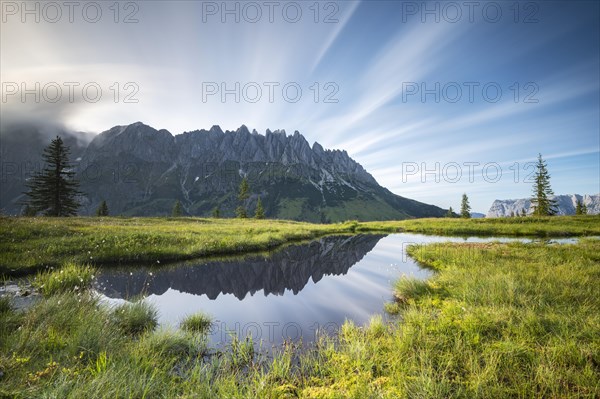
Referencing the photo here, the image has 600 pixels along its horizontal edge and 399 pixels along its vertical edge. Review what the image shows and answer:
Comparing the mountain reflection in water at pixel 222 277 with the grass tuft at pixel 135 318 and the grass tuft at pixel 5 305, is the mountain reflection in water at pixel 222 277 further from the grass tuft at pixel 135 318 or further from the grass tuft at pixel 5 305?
the grass tuft at pixel 5 305

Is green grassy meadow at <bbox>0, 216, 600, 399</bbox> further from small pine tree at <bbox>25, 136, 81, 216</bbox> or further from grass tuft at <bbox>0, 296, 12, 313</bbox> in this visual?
small pine tree at <bbox>25, 136, 81, 216</bbox>

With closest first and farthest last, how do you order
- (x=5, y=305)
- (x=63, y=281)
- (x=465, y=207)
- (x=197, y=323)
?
1. (x=5, y=305)
2. (x=197, y=323)
3. (x=63, y=281)
4. (x=465, y=207)

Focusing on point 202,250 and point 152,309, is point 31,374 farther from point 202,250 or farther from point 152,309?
point 202,250

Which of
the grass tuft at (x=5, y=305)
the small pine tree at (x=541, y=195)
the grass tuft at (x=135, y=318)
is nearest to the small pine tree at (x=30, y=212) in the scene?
the grass tuft at (x=5, y=305)

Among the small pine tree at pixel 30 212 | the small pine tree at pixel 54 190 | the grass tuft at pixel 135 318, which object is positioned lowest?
the grass tuft at pixel 135 318

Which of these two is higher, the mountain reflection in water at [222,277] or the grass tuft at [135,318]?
the grass tuft at [135,318]

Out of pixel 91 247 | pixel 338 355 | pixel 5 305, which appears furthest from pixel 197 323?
pixel 91 247

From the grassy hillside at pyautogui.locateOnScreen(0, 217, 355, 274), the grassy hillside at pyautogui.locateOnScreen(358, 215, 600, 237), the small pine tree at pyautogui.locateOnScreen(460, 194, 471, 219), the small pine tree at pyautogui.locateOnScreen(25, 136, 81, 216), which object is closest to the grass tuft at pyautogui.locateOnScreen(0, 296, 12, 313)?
the grassy hillside at pyautogui.locateOnScreen(0, 217, 355, 274)

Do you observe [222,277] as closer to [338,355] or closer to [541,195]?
[338,355]

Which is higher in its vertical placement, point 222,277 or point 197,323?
point 197,323

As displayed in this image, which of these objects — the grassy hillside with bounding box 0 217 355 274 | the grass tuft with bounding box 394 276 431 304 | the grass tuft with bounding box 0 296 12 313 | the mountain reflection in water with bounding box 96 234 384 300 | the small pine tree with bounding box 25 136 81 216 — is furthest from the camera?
the small pine tree with bounding box 25 136 81 216

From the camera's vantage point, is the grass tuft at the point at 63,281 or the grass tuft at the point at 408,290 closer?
the grass tuft at the point at 63,281

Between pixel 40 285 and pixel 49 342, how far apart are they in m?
5.65

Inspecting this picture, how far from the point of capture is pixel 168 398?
13.1 ft
